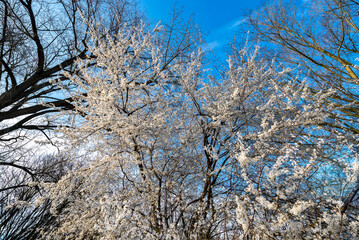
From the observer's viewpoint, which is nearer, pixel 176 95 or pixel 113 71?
pixel 113 71

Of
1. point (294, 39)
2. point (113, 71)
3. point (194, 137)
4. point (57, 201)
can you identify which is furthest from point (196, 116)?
point (294, 39)

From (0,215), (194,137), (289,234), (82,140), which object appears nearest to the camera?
(289,234)

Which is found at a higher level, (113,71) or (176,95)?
(176,95)

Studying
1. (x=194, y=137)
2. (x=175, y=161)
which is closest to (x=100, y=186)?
(x=175, y=161)

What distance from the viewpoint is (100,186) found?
4.29m

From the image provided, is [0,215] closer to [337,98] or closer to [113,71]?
[113,71]

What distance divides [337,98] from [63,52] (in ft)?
25.8

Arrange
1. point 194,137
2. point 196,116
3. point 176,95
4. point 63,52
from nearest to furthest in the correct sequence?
point 194,137 < point 196,116 < point 176,95 < point 63,52

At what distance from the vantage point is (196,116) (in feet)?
13.8

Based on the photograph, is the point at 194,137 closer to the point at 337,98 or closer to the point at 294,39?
the point at 337,98

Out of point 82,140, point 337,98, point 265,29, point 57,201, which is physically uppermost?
point 265,29

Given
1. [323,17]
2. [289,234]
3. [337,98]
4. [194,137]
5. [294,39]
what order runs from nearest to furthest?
[289,234] → [194,137] → [337,98] → [323,17] → [294,39]

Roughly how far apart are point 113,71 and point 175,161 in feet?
6.79

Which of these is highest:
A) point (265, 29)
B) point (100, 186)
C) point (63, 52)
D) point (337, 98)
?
point (265, 29)
